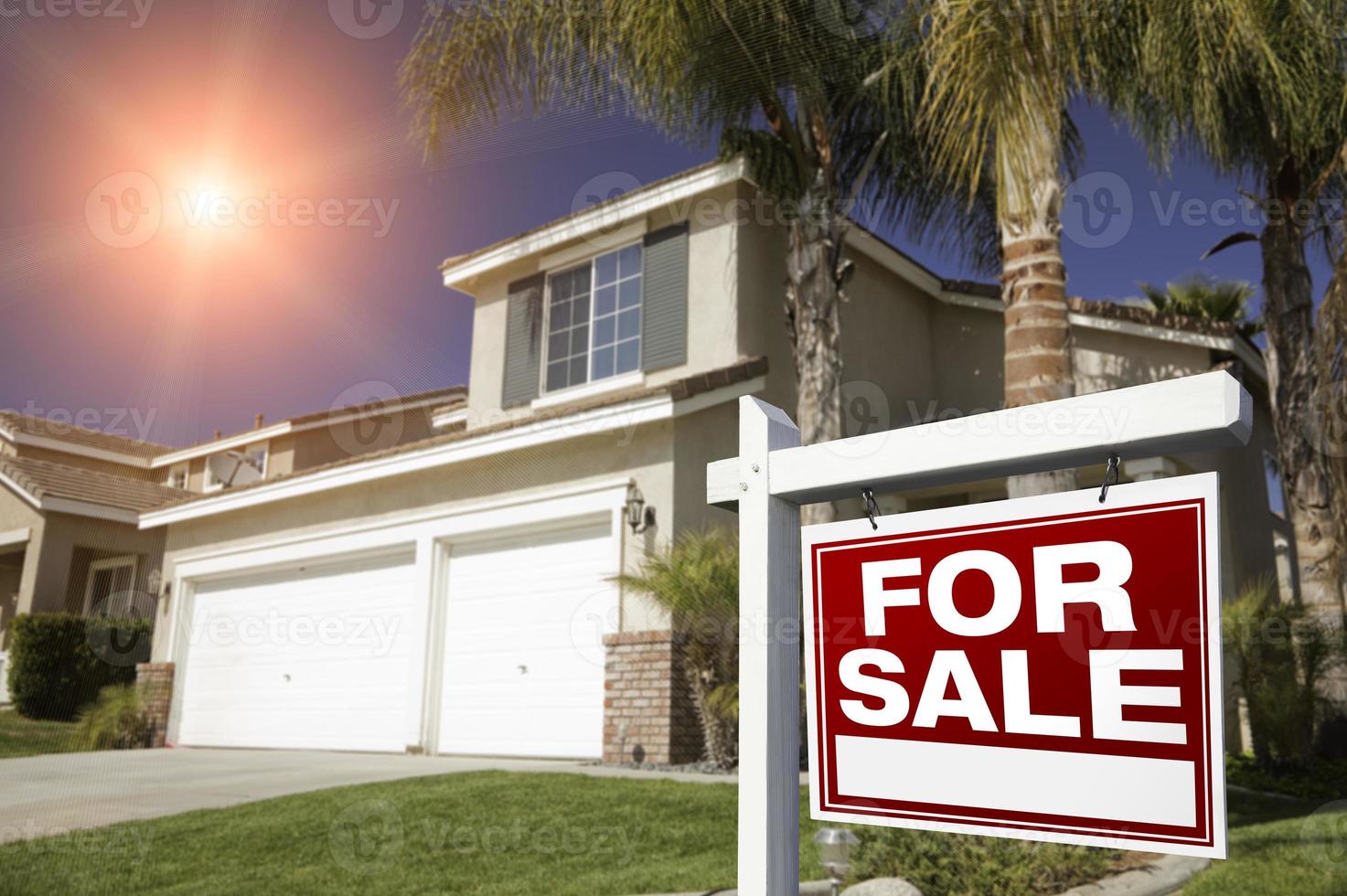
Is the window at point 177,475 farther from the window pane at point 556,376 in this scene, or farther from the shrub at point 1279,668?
the shrub at point 1279,668

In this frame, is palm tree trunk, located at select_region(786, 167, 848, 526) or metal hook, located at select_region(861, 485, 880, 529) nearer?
metal hook, located at select_region(861, 485, 880, 529)

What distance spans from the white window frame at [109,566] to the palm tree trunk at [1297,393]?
69.6ft

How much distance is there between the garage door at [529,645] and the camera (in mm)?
11406

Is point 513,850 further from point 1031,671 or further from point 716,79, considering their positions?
point 716,79

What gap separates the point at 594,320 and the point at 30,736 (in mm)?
11187

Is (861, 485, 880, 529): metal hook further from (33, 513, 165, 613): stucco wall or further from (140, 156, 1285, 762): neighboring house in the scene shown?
(33, 513, 165, 613): stucco wall

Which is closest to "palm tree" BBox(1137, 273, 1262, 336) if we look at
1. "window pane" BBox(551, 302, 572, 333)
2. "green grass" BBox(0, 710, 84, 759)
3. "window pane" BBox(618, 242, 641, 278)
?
"window pane" BBox(618, 242, 641, 278)

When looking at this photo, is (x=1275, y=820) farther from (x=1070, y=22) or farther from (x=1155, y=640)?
(x=1155, y=640)

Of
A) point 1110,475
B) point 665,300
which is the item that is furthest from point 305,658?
point 1110,475

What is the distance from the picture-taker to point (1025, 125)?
6.27m

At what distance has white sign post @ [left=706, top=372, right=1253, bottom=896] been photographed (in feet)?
6.17

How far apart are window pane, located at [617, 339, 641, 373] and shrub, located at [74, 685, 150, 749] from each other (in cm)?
972

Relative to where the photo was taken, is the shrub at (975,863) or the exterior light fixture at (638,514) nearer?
the shrub at (975,863)

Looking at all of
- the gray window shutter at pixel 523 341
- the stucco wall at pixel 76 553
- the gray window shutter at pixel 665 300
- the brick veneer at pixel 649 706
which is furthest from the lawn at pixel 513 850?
the stucco wall at pixel 76 553
